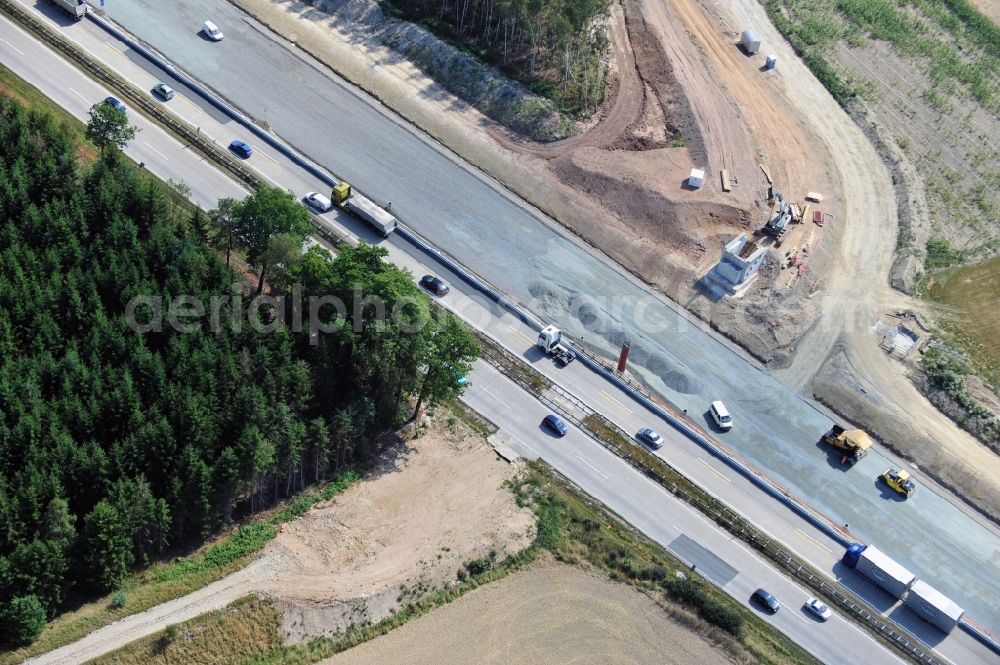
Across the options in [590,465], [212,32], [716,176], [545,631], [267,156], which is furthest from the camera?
[212,32]

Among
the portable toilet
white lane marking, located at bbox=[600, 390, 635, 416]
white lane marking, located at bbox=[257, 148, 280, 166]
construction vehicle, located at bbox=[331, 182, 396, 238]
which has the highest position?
the portable toilet

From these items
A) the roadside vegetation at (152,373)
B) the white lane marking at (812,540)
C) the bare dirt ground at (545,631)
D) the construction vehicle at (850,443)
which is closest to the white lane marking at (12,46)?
the roadside vegetation at (152,373)

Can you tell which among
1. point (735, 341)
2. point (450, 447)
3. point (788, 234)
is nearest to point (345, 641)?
point (450, 447)

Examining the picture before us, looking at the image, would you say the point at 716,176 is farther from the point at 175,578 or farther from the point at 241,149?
the point at 175,578

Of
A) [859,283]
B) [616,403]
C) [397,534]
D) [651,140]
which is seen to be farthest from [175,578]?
[859,283]

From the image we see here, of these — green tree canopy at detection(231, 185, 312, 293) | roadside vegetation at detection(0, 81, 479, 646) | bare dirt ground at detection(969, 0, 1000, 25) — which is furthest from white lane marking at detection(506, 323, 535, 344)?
bare dirt ground at detection(969, 0, 1000, 25)

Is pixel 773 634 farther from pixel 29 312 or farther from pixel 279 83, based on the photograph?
pixel 279 83

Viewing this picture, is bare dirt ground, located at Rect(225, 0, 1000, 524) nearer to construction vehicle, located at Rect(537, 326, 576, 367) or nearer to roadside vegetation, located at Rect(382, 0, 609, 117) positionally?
roadside vegetation, located at Rect(382, 0, 609, 117)

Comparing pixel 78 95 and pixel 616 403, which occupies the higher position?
pixel 616 403
